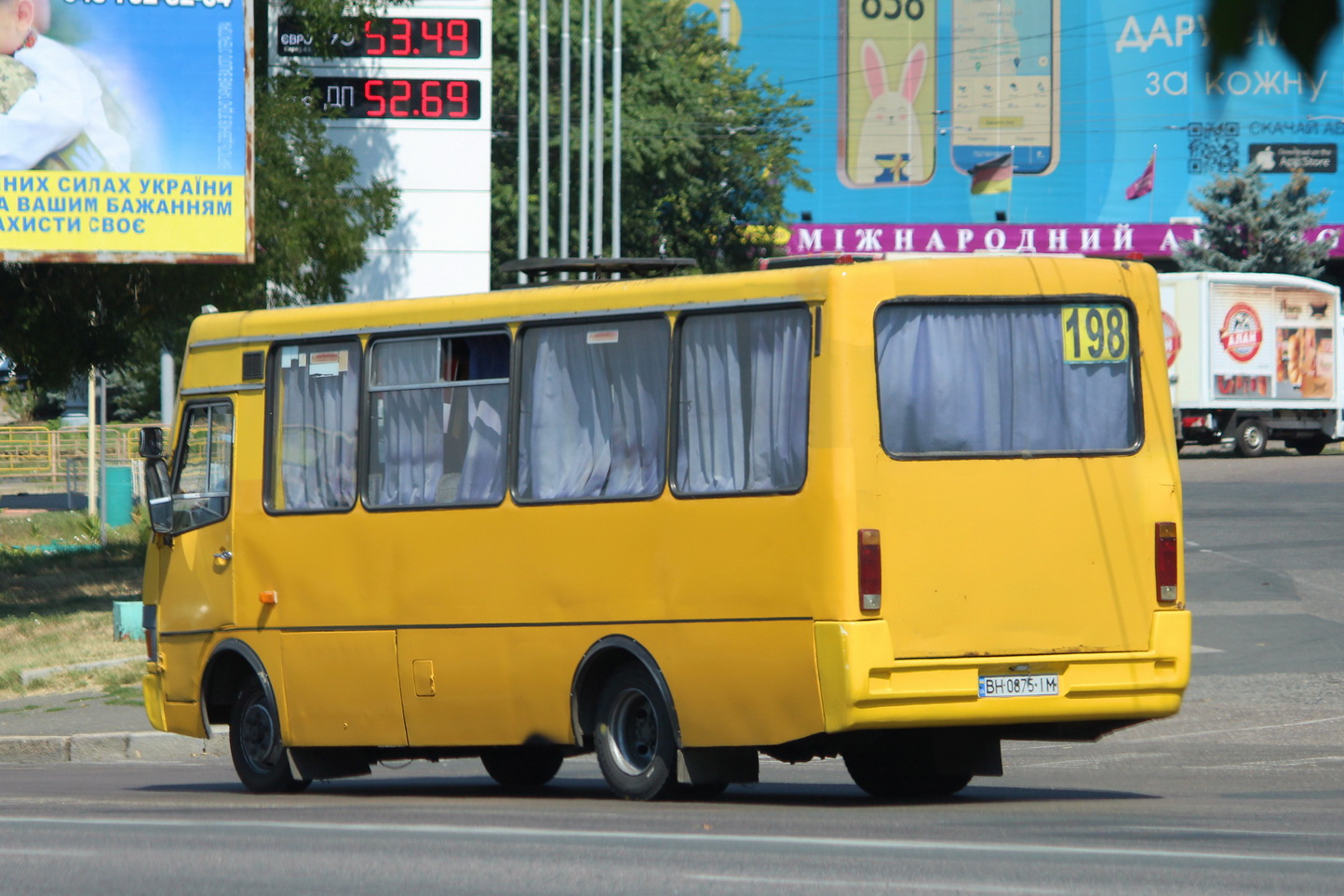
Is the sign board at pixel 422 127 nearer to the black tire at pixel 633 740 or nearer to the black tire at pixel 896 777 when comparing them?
the black tire at pixel 896 777

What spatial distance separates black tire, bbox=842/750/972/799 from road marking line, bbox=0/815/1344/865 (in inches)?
92.4

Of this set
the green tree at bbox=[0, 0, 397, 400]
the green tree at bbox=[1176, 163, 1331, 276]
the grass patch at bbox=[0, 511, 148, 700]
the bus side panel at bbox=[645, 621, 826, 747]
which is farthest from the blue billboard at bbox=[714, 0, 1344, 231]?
the bus side panel at bbox=[645, 621, 826, 747]

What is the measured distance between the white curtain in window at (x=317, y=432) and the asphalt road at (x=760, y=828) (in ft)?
5.58

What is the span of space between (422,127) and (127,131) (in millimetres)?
12045

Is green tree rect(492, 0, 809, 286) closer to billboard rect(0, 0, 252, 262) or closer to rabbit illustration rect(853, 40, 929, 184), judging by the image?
rabbit illustration rect(853, 40, 929, 184)

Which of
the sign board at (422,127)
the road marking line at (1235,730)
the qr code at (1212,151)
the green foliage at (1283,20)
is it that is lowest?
the road marking line at (1235,730)

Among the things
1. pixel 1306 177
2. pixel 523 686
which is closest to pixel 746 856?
pixel 523 686

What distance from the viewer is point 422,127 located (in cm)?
3456

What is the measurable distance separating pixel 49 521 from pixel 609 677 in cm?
2771

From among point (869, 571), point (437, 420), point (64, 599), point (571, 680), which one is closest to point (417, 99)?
point (64, 599)

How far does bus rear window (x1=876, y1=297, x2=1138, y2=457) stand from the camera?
914 cm

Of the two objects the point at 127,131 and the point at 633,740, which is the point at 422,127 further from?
the point at 633,740

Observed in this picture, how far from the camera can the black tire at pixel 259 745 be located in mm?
11211

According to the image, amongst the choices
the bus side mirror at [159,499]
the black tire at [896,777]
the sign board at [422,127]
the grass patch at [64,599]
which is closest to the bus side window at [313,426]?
the bus side mirror at [159,499]
